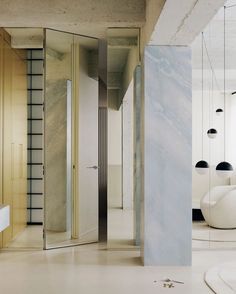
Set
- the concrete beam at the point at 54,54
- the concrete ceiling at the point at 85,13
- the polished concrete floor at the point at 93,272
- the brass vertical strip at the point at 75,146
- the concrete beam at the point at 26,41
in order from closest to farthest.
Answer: the polished concrete floor at the point at 93,272
the concrete ceiling at the point at 85,13
the concrete beam at the point at 54,54
the brass vertical strip at the point at 75,146
the concrete beam at the point at 26,41

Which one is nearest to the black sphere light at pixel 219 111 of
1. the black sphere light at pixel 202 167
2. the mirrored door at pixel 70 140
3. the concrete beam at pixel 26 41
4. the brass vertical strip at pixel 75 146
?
the black sphere light at pixel 202 167

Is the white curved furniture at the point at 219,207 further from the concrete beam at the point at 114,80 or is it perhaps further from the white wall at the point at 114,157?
the concrete beam at the point at 114,80

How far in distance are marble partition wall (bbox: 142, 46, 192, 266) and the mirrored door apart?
4.34 ft

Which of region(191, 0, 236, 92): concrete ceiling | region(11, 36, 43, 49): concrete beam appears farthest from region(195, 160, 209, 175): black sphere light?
region(11, 36, 43, 49): concrete beam

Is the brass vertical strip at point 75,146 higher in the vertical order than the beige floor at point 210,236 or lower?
higher

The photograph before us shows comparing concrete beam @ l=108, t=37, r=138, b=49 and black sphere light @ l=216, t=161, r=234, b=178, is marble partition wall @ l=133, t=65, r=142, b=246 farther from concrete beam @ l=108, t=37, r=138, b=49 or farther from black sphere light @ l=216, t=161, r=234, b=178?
black sphere light @ l=216, t=161, r=234, b=178

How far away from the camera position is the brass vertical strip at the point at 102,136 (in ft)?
20.2

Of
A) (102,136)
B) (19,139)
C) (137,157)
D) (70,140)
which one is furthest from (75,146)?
(19,139)

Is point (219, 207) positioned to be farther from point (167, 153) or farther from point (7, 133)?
point (7, 133)

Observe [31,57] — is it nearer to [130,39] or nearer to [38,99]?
[38,99]

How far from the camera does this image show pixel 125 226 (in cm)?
552

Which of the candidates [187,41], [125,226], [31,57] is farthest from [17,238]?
[187,41]

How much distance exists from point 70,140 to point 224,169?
1898 millimetres

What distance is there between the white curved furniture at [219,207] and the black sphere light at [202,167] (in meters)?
0.24
